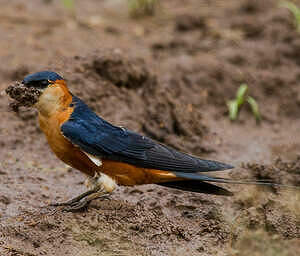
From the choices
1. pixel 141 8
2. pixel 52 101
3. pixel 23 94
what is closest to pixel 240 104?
pixel 141 8

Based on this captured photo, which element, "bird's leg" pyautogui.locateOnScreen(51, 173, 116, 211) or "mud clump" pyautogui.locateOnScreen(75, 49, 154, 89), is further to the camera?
"mud clump" pyautogui.locateOnScreen(75, 49, 154, 89)

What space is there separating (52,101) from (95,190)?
0.69 meters

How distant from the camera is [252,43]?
8094 mm

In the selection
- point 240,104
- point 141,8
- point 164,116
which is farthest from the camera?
point 141,8

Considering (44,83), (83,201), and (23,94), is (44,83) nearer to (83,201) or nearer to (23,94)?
(23,94)

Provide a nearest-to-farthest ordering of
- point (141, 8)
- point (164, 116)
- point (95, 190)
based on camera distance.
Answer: point (95, 190) < point (164, 116) < point (141, 8)

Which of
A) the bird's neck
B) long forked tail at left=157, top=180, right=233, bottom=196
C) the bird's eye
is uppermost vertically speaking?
the bird's eye

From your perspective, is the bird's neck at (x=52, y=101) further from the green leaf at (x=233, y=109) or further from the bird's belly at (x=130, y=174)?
the green leaf at (x=233, y=109)

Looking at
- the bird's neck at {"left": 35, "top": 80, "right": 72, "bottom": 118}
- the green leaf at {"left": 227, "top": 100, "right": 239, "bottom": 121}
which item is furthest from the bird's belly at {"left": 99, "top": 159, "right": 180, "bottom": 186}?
the green leaf at {"left": 227, "top": 100, "right": 239, "bottom": 121}

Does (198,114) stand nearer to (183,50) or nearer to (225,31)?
(183,50)

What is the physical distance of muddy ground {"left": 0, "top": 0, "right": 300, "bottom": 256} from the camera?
404cm

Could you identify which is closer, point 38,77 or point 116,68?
point 38,77

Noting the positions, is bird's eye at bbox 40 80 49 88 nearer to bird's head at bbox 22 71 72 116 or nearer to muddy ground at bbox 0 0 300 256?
bird's head at bbox 22 71 72 116

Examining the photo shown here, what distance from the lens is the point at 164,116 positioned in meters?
Result: 6.03
